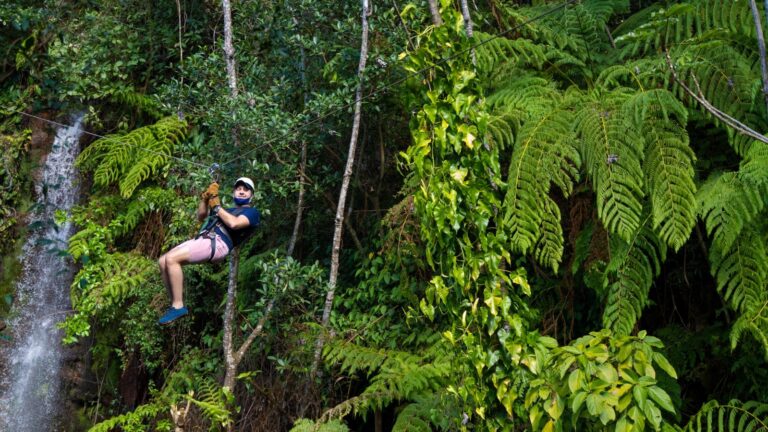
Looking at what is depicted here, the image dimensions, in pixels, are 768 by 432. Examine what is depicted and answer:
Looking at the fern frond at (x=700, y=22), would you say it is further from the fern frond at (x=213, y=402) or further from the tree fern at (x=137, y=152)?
the tree fern at (x=137, y=152)

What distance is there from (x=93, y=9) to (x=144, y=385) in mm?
4304

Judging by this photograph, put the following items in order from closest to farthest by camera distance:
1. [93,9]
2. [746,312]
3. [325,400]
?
[746,312]
[325,400]
[93,9]

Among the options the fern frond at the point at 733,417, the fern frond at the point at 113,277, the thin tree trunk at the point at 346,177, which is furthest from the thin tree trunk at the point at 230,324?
the fern frond at the point at 733,417

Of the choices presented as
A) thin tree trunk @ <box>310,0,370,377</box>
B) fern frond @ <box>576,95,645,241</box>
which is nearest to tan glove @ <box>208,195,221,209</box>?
thin tree trunk @ <box>310,0,370,377</box>

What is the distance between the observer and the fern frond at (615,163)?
13.3 ft

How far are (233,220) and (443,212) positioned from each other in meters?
1.36

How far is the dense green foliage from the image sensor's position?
4.08m

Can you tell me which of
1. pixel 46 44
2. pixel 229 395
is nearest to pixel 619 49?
pixel 229 395

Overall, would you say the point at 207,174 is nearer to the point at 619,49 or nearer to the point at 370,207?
the point at 370,207

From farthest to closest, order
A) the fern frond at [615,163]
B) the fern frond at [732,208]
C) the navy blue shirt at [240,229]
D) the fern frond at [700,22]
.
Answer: the navy blue shirt at [240,229] < the fern frond at [700,22] < the fern frond at [615,163] < the fern frond at [732,208]

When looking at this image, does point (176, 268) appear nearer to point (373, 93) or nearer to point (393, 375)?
point (393, 375)

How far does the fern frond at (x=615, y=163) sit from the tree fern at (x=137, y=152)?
413cm

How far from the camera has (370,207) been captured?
274 inches

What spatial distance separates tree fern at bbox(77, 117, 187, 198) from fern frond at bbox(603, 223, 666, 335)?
430cm
